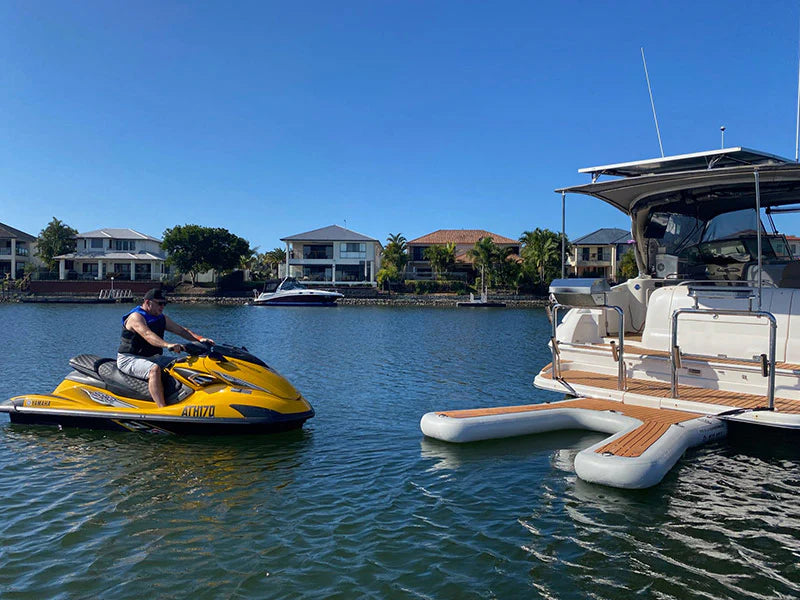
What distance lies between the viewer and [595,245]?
85.7 metres

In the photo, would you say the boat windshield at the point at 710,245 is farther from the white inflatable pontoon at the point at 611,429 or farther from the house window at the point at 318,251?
the house window at the point at 318,251

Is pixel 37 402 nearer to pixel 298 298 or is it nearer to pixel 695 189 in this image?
pixel 695 189

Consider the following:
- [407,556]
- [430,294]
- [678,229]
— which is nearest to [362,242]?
[430,294]

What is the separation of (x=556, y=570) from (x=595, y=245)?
279ft

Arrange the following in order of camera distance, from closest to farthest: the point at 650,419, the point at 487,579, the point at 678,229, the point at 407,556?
the point at 487,579 → the point at 407,556 → the point at 650,419 → the point at 678,229

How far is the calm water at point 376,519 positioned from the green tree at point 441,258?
77.9 meters

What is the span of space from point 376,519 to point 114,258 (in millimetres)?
88687

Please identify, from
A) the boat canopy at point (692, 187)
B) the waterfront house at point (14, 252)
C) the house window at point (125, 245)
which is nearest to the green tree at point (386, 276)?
the house window at point (125, 245)

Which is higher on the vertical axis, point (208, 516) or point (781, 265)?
point (781, 265)

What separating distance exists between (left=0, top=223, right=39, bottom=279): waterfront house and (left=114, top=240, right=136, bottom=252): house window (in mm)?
14837

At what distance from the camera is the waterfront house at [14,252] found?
90750 mm

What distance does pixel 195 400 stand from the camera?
339 inches

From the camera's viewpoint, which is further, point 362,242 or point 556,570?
point 362,242

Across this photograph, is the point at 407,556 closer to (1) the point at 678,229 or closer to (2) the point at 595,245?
(1) the point at 678,229
